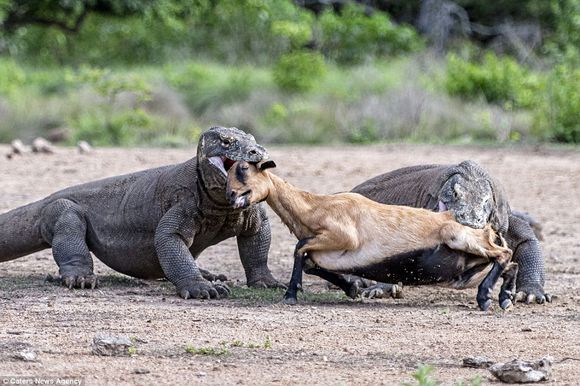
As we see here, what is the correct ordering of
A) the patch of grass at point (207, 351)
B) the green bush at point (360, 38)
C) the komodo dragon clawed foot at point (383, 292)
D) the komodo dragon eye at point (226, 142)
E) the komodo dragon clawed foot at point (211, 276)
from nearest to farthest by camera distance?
the patch of grass at point (207, 351), the komodo dragon eye at point (226, 142), the komodo dragon clawed foot at point (383, 292), the komodo dragon clawed foot at point (211, 276), the green bush at point (360, 38)

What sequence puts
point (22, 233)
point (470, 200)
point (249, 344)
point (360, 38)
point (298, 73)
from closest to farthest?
point (249, 344), point (470, 200), point (22, 233), point (298, 73), point (360, 38)

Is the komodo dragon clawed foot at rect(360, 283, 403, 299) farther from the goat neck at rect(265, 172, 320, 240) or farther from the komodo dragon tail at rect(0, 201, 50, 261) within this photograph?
the komodo dragon tail at rect(0, 201, 50, 261)

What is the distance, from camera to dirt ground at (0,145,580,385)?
20.2 ft

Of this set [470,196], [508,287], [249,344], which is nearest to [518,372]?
[249,344]

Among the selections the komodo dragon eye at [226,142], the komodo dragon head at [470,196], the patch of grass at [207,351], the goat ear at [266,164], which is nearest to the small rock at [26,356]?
the patch of grass at [207,351]

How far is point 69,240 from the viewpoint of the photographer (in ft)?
31.9

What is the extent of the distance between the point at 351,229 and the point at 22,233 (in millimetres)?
3145

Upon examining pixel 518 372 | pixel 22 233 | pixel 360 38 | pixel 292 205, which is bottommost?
pixel 360 38

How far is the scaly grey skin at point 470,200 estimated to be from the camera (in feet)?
28.4

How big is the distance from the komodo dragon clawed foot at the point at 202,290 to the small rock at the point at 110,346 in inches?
85.7

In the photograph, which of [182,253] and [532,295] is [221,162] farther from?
[532,295]

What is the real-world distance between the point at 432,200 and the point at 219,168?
1567 millimetres

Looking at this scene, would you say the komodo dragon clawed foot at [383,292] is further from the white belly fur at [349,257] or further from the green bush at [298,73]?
the green bush at [298,73]

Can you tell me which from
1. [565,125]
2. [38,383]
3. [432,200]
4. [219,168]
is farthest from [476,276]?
[565,125]
